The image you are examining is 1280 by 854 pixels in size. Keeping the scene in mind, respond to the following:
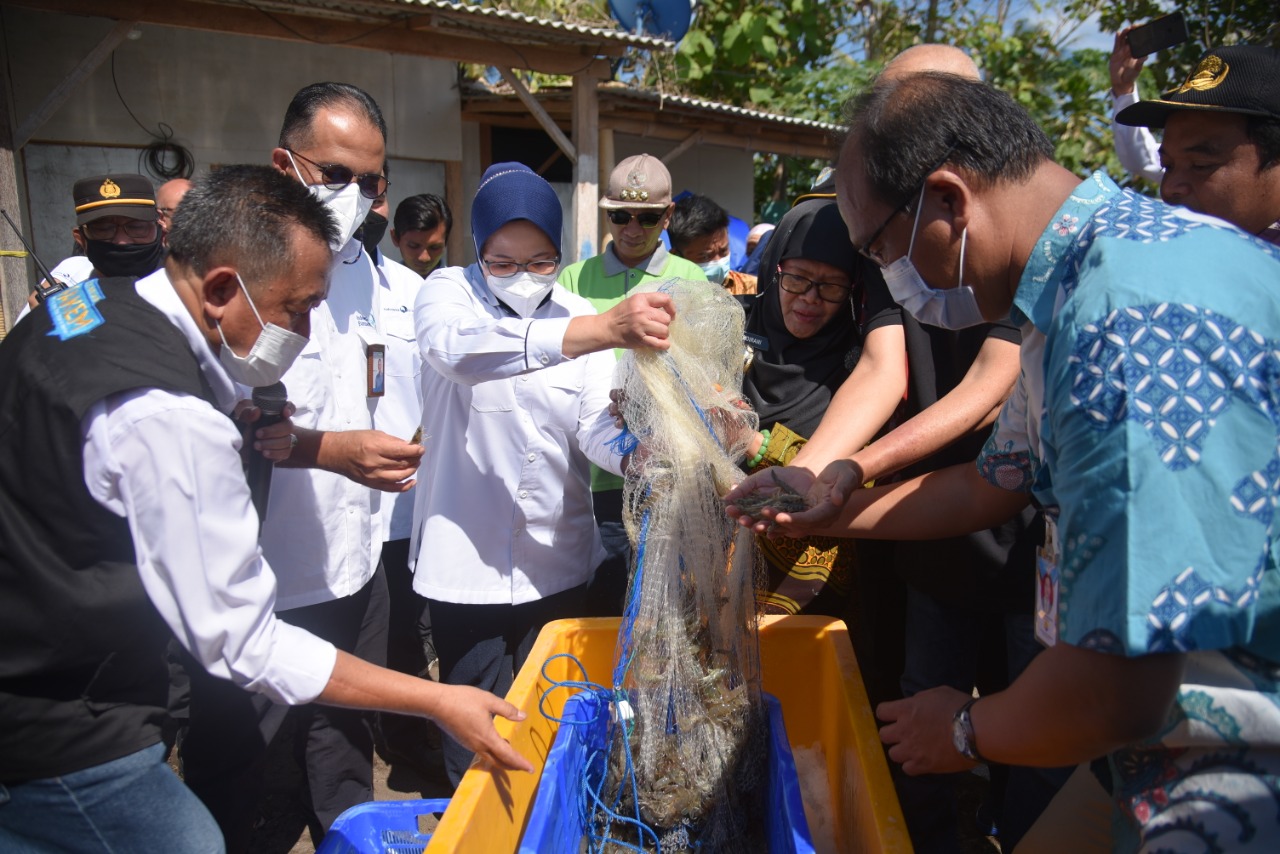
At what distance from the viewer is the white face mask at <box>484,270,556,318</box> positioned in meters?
2.62

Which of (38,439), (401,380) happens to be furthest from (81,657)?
(401,380)

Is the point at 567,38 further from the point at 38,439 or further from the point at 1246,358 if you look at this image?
the point at 1246,358

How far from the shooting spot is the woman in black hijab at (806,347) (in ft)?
7.79

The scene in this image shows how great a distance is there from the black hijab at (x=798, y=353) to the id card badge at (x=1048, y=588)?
92 centimetres

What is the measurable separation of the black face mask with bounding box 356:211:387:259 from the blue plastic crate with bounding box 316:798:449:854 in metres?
1.80

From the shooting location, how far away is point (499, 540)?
264 centimetres

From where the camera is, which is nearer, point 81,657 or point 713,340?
point 81,657

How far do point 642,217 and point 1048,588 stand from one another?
2.76 metres

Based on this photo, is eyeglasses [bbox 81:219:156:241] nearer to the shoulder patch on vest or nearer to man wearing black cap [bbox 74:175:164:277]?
man wearing black cap [bbox 74:175:164:277]

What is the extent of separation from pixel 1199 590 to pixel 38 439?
66.9 inches

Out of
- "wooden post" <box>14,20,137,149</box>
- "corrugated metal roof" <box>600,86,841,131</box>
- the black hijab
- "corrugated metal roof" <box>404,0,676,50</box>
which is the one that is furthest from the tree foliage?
the black hijab

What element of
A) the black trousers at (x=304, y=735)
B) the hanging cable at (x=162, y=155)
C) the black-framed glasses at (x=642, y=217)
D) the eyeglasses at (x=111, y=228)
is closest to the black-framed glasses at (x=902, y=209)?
the black trousers at (x=304, y=735)

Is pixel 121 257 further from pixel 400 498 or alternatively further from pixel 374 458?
pixel 374 458

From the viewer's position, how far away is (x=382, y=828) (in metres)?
2.16
